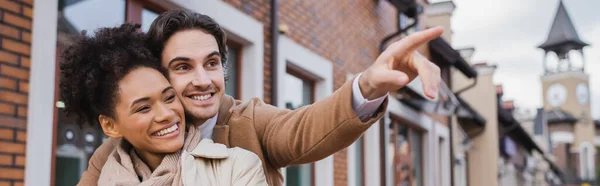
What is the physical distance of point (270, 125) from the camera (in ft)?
7.35

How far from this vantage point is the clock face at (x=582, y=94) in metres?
67.4

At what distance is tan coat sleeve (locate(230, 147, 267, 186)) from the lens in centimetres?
191

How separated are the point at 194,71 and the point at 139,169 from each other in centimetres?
34

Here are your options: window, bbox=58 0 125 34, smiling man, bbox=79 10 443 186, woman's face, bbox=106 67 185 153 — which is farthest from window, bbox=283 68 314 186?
woman's face, bbox=106 67 185 153

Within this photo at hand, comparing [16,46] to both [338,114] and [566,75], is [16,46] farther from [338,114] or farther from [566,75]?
[566,75]

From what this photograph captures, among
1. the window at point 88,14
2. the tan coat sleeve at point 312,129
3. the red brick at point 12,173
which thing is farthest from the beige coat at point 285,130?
the window at point 88,14

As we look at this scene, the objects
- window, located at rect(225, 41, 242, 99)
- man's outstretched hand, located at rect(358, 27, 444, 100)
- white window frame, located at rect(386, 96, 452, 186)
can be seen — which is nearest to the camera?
man's outstretched hand, located at rect(358, 27, 444, 100)

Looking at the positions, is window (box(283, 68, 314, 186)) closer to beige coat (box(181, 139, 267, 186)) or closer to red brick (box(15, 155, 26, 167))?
red brick (box(15, 155, 26, 167))

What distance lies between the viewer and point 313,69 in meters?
7.78

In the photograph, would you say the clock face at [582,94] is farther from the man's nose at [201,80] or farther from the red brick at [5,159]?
the man's nose at [201,80]

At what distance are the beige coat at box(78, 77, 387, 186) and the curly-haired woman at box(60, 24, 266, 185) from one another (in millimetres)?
142

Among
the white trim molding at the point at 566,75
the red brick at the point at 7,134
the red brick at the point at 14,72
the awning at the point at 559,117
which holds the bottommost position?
the red brick at the point at 7,134

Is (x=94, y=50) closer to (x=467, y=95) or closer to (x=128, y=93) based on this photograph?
(x=128, y=93)

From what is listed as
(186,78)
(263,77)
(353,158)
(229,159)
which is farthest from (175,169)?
(353,158)
